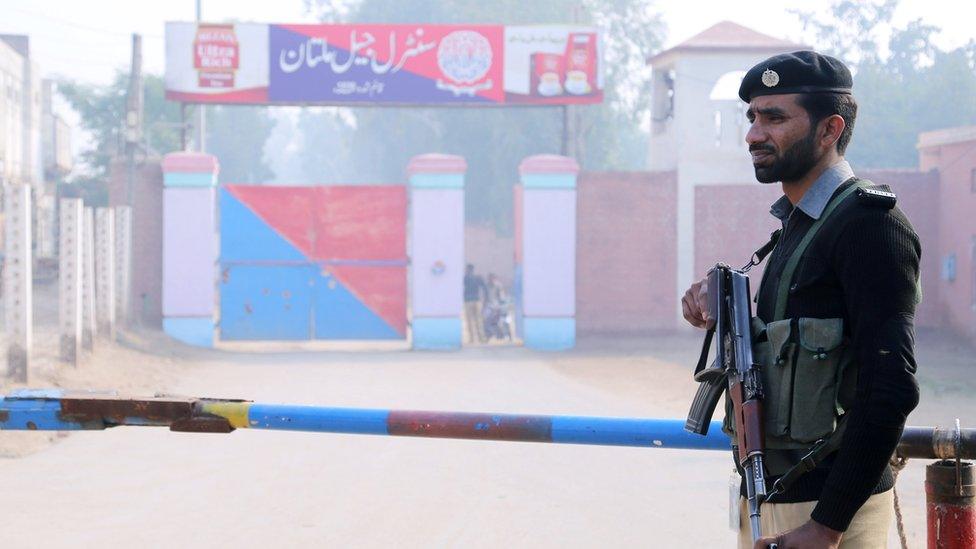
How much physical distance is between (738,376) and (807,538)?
371 mm

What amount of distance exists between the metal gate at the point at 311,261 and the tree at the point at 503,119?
23.6 m

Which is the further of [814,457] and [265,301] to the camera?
[265,301]

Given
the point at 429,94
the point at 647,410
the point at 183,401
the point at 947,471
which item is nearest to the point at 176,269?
the point at 429,94

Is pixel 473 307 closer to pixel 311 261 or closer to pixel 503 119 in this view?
pixel 311 261

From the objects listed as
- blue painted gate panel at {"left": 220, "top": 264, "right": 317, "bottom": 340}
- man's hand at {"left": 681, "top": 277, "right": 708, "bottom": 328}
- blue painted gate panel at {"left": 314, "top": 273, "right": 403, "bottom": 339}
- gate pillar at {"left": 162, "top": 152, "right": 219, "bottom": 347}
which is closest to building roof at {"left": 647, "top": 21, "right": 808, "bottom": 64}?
blue painted gate panel at {"left": 314, "top": 273, "right": 403, "bottom": 339}

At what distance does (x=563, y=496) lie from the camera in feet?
24.0

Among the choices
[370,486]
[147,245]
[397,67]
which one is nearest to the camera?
[370,486]

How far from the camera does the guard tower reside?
826 inches

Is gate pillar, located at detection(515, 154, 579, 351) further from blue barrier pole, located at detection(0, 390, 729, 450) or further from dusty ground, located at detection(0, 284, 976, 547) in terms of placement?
blue barrier pole, located at detection(0, 390, 729, 450)

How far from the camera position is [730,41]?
875 inches

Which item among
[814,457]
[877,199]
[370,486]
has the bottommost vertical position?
[370,486]

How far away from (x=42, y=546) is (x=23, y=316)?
635 cm

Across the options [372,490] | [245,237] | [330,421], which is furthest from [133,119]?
[330,421]

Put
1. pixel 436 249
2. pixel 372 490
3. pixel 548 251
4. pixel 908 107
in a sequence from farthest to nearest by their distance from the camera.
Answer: pixel 908 107 < pixel 548 251 < pixel 436 249 < pixel 372 490
